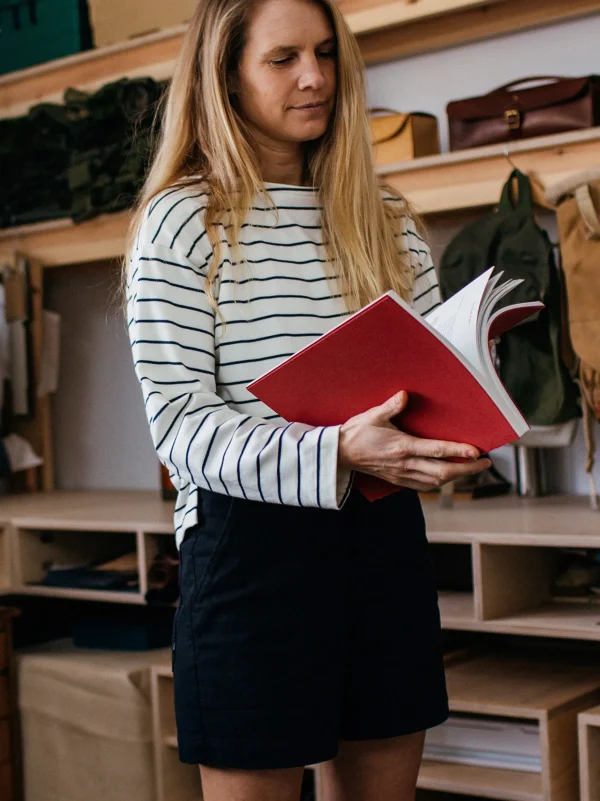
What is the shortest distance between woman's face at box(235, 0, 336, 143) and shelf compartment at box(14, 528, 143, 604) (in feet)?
4.69

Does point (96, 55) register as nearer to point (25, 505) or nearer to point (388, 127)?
point (388, 127)

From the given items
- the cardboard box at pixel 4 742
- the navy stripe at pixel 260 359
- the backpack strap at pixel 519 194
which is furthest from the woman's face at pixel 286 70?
the cardboard box at pixel 4 742

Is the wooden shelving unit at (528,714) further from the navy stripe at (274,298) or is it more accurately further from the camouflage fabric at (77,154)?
the camouflage fabric at (77,154)

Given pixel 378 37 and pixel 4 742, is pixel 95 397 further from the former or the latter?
pixel 378 37

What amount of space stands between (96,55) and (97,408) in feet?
3.44

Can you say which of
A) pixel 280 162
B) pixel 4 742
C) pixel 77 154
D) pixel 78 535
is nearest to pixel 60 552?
pixel 78 535

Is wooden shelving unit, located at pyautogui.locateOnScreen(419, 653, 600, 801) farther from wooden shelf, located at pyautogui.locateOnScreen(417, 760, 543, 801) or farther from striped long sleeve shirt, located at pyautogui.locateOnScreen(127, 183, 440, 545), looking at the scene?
striped long sleeve shirt, located at pyautogui.locateOnScreen(127, 183, 440, 545)

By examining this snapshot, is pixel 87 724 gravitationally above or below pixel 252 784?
below

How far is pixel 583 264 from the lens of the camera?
1.98 metres

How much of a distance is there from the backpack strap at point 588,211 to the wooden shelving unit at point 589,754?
88 cm

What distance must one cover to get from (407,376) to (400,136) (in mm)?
1455

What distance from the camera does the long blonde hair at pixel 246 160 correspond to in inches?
44.9

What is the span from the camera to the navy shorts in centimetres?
105

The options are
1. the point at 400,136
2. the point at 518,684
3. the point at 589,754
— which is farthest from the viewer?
the point at 400,136
